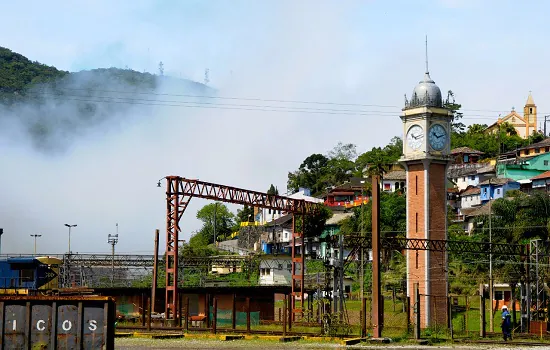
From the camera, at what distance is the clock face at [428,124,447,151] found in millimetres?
65500

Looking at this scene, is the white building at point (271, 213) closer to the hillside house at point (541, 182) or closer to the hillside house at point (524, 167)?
the hillside house at point (524, 167)

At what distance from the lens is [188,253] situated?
116500mm

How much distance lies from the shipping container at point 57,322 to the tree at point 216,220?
126 metres

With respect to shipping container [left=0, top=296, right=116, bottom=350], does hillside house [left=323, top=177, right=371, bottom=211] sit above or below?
above

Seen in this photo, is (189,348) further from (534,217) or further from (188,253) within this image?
(188,253)

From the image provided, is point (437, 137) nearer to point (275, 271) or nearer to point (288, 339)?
point (288, 339)

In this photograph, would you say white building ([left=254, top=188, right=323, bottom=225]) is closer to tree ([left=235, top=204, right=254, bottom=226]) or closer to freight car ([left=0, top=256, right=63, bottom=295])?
tree ([left=235, top=204, right=254, bottom=226])

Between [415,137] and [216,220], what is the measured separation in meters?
96.0

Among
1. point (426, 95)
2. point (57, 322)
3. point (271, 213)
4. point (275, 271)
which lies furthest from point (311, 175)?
point (57, 322)

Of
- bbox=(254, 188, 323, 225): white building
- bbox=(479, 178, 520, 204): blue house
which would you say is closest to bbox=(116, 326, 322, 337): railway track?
bbox=(479, 178, 520, 204): blue house

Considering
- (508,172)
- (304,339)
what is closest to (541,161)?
(508,172)

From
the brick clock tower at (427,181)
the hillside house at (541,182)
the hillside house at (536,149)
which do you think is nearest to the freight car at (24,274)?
the brick clock tower at (427,181)

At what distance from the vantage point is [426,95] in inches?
2618

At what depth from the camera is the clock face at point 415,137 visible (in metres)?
65.6
